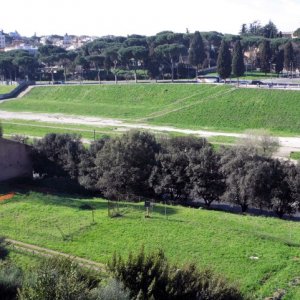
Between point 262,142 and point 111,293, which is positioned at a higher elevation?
point 111,293

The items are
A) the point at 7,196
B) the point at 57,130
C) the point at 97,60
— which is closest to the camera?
the point at 7,196

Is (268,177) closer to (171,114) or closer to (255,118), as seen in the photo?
(255,118)

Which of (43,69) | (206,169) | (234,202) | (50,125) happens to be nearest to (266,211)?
(234,202)

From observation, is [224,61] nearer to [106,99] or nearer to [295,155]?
[106,99]

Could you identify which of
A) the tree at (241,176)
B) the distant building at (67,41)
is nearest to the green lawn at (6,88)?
the tree at (241,176)

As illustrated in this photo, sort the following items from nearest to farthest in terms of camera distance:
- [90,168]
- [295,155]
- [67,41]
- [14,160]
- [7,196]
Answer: [7,196] < [90,168] < [14,160] < [295,155] < [67,41]

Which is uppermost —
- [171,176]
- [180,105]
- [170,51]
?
[170,51]

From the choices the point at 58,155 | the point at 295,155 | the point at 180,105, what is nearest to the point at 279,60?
the point at 180,105

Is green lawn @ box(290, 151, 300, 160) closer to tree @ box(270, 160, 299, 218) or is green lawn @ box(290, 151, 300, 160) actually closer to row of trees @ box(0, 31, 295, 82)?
tree @ box(270, 160, 299, 218)
